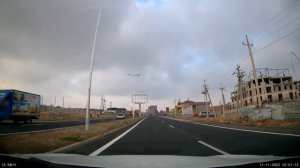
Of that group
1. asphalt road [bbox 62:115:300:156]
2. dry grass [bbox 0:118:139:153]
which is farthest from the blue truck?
asphalt road [bbox 62:115:300:156]

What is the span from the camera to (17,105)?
1238 inches

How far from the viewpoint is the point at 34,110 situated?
35750mm

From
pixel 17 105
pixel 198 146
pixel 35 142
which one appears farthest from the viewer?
pixel 17 105

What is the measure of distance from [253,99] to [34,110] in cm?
7852

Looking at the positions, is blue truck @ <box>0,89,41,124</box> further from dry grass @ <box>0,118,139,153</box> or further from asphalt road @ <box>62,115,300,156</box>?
asphalt road @ <box>62,115,300,156</box>

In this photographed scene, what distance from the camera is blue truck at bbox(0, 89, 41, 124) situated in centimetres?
3031

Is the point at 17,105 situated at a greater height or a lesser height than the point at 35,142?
greater

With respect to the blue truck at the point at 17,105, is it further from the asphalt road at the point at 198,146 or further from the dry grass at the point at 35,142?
the asphalt road at the point at 198,146

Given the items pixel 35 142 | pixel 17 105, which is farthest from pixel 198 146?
pixel 17 105

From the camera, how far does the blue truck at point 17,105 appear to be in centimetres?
3031

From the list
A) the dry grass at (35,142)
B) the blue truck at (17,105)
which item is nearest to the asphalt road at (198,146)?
the dry grass at (35,142)

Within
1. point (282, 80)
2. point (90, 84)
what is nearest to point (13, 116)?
point (90, 84)

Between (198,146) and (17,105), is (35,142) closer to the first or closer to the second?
(198,146)

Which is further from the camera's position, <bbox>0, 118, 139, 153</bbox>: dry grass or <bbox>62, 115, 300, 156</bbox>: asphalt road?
<bbox>0, 118, 139, 153</bbox>: dry grass
